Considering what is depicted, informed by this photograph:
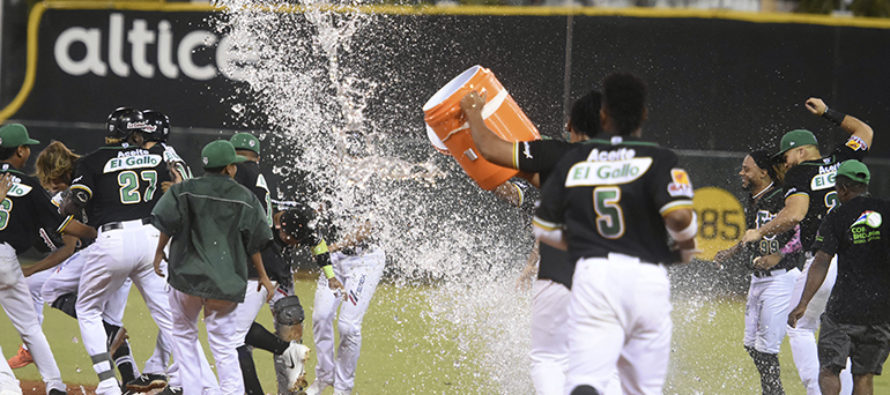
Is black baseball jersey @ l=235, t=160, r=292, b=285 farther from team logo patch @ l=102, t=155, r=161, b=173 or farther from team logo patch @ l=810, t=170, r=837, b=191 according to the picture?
team logo patch @ l=810, t=170, r=837, b=191

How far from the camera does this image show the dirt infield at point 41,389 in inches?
299

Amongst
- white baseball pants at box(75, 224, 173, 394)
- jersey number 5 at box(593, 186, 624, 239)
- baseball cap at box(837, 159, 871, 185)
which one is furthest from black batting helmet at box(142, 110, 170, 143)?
baseball cap at box(837, 159, 871, 185)

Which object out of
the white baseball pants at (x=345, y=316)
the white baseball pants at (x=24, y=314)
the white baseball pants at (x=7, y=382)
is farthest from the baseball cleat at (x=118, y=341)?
Answer: the white baseball pants at (x=345, y=316)

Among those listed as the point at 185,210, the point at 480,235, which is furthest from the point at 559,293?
the point at 480,235

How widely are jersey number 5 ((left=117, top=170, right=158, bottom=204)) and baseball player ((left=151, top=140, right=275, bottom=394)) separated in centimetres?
103

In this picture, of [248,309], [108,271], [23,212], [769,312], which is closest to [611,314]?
[248,309]

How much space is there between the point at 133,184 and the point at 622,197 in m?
4.11

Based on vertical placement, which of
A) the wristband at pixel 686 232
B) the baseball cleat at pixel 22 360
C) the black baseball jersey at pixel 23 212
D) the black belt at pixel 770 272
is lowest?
the baseball cleat at pixel 22 360

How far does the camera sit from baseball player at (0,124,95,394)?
703cm

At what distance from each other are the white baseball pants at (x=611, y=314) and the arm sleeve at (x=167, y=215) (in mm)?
2717

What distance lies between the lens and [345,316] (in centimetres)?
757

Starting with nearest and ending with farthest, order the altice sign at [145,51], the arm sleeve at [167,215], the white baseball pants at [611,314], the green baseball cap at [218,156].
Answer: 1. the white baseball pants at [611,314]
2. the arm sleeve at [167,215]
3. the green baseball cap at [218,156]
4. the altice sign at [145,51]

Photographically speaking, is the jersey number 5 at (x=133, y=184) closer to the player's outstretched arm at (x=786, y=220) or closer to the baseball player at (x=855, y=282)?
the player's outstretched arm at (x=786, y=220)

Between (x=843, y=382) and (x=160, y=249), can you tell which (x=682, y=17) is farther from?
(x=160, y=249)
